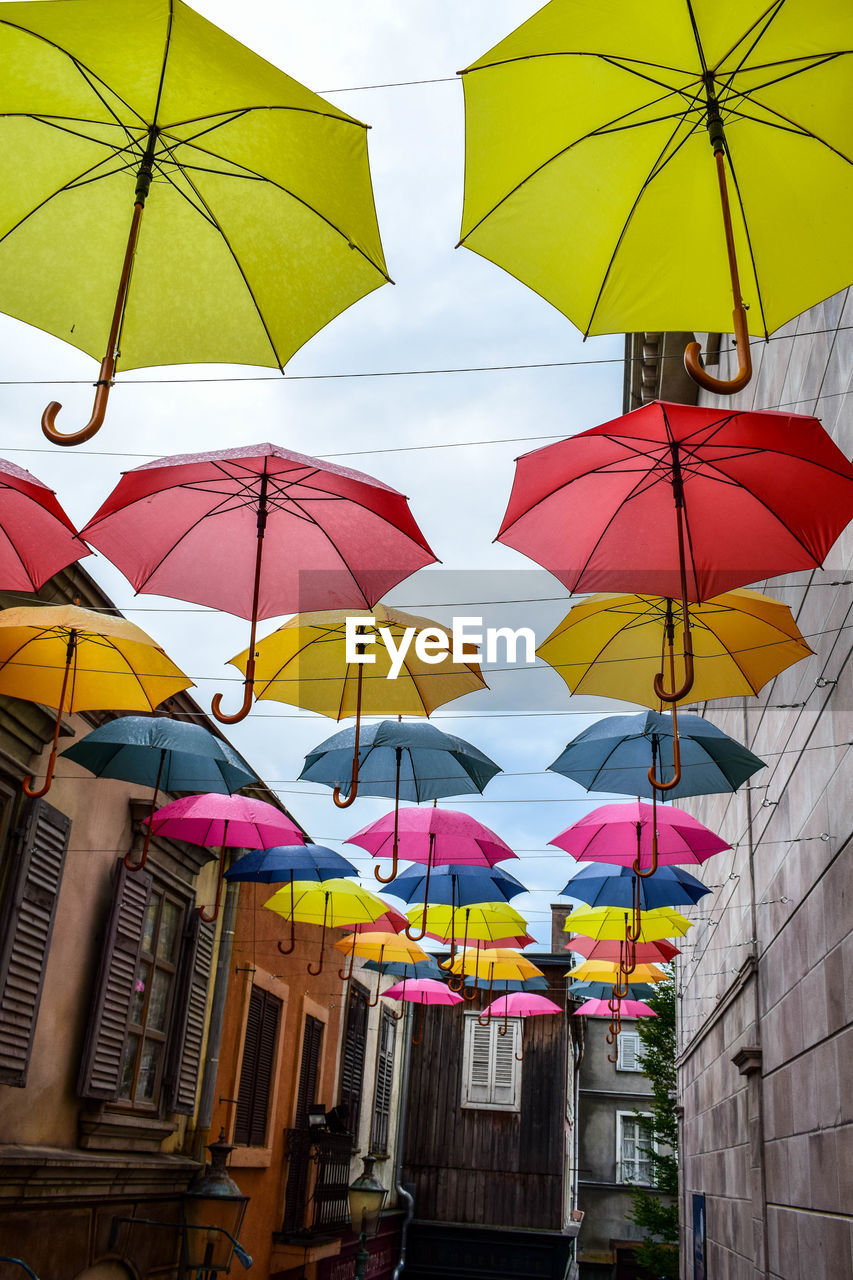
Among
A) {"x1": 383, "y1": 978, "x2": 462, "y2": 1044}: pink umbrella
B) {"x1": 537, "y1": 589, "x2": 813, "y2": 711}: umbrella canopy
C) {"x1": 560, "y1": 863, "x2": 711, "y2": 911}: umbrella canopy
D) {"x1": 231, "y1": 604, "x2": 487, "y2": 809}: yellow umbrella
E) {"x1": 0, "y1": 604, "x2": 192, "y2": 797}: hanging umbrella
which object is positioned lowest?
{"x1": 383, "y1": 978, "x2": 462, "y2": 1044}: pink umbrella

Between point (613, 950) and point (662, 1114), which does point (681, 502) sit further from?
point (662, 1114)

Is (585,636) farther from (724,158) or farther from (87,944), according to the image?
(87,944)

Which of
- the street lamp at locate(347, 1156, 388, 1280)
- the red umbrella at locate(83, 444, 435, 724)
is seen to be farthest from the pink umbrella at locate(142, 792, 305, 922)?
the street lamp at locate(347, 1156, 388, 1280)

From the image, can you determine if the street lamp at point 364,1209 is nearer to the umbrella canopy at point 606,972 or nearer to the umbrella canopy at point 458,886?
the umbrella canopy at point 606,972

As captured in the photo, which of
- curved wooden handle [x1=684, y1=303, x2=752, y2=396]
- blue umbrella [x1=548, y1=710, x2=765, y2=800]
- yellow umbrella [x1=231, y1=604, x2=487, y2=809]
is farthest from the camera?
yellow umbrella [x1=231, y1=604, x2=487, y2=809]

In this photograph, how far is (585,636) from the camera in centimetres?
644

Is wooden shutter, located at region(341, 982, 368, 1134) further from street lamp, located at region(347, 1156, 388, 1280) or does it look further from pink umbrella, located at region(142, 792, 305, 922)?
pink umbrella, located at region(142, 792, 305, 922)

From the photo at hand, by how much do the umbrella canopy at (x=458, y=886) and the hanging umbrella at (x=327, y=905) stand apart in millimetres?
466

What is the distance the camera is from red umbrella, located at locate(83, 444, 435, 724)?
16.2ft

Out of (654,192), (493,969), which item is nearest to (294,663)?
(654,192)

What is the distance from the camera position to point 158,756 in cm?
788

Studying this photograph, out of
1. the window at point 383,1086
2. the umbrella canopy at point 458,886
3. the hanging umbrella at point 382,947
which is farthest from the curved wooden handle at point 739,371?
the window at point 383,1086

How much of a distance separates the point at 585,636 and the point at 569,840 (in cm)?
279

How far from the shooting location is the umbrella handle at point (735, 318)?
309cm
